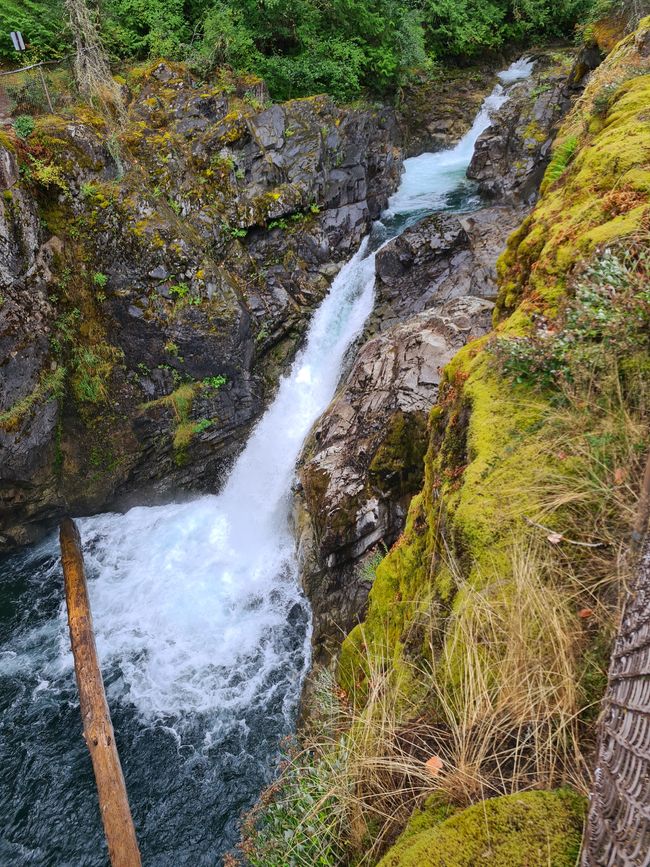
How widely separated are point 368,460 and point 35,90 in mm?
10270

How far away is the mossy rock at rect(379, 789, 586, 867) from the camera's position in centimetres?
158

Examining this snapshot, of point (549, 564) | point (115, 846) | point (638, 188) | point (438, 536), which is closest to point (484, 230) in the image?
point (638, 188)

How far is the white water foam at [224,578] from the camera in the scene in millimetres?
7371

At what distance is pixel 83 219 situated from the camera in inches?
376

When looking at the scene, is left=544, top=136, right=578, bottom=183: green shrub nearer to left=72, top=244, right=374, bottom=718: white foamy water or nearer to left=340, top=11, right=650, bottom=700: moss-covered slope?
left=340, top=11, right=650, bottom=700: moss-covered slope

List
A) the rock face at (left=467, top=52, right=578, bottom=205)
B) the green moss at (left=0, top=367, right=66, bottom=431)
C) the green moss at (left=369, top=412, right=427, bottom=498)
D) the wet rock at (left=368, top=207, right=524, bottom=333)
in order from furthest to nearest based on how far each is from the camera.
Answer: the rock face at (left=467, top=52, right=578, bottom=205), the wet rock at (left=368, top=207, right=524, bottom=333), the green moss at (left=0, top=367, right=66, bottom=431), the green moss at (left=369, top=412, right=427, bottom=498)

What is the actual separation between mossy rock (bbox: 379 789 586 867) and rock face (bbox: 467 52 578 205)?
11.8 metres

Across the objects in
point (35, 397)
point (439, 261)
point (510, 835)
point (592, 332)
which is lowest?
point (35, 397)

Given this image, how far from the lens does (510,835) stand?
1656 mm

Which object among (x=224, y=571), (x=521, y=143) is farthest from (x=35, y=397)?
(x=521, y=143)

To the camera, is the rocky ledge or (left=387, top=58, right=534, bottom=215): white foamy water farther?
(left=387, top=58, right=534, bottom=215): white foamy water

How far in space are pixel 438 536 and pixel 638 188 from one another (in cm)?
335

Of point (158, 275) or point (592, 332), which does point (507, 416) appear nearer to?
point (592, 332)

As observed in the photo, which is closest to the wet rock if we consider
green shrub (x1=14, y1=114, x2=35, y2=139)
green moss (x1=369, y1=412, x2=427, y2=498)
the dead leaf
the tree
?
green moss (x1=369, y1=412, x2=427, y2=498)
